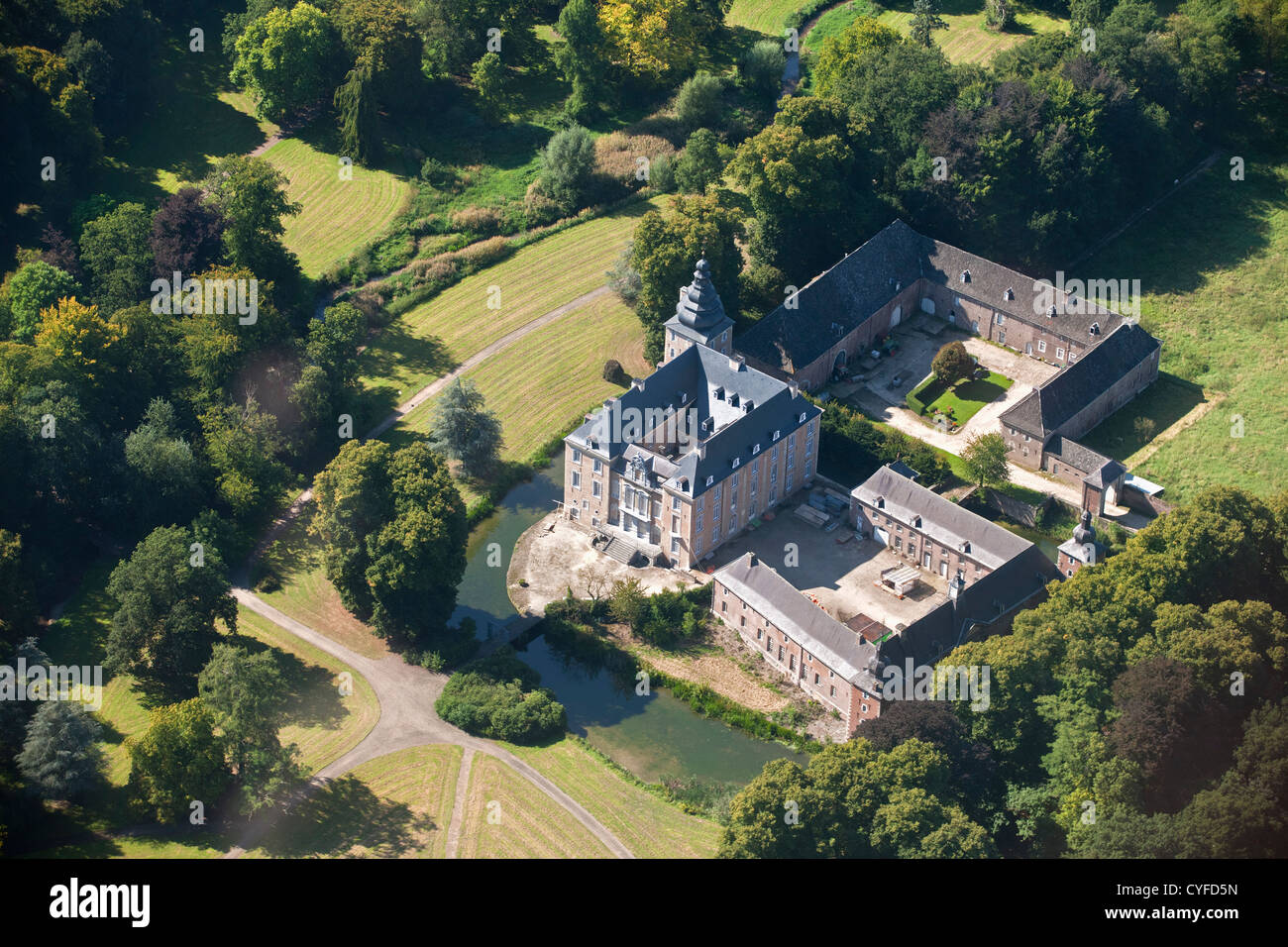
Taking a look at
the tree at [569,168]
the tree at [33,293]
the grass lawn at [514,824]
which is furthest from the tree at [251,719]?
the tree at [569,168]

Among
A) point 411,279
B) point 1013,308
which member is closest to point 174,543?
point 411,279

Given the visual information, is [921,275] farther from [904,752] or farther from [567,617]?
[904,752]

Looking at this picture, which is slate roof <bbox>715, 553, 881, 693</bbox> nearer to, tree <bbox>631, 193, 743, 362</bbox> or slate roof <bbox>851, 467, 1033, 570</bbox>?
slate roof <bbox>851, 467, 1033, 570</bbox>

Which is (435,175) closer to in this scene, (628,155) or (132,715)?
(628,155)

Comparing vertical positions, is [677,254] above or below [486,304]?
above

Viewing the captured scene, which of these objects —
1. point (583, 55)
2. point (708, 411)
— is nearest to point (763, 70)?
point (583, 55)

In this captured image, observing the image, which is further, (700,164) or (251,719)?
(700,164)
